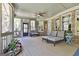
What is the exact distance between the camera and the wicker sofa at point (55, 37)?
4039mm

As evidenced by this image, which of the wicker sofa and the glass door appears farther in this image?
the wicker sofa

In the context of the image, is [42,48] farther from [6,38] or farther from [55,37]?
[6,38]

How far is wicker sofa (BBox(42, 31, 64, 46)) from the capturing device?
404 cm

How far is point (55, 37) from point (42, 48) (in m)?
0.69

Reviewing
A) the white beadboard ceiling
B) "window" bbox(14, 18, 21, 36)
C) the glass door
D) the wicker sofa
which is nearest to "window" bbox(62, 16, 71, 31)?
the wicker sofa

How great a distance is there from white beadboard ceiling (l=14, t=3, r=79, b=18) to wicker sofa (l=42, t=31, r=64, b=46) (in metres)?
0.64

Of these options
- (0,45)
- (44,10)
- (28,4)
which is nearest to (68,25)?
(44,10)

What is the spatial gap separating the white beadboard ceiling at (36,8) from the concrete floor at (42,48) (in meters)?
0.76

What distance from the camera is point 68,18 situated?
4258 millimetres

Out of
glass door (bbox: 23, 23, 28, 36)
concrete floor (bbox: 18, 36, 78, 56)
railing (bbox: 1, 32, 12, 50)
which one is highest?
glass door (bbox: 23, 23, 28, 36)

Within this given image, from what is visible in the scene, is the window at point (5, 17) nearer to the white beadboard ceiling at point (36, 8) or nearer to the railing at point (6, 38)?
the railing at point (6, 38)

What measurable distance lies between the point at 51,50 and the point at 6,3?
1.88 meters

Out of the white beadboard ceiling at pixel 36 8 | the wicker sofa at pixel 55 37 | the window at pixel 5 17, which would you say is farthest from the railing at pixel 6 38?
the wicker sofa at pixel 55 37

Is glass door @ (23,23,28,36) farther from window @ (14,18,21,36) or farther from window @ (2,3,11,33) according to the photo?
window @ (2,3,11,33)
